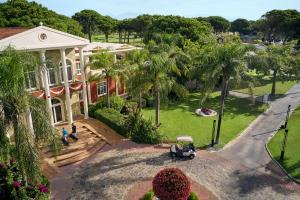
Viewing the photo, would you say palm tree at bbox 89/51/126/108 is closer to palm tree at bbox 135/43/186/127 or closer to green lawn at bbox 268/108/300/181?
palm tree at bbox 135/43/186/127

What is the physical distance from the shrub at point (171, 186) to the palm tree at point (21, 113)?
20.5 feet

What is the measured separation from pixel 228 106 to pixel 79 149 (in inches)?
836

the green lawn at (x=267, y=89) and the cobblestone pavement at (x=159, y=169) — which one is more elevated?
the green lawn at (x=267, y=89)

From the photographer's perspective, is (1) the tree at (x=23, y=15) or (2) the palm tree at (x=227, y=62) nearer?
(2) the palm tree at (x=227, y=62)

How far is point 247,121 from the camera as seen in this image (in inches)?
1257

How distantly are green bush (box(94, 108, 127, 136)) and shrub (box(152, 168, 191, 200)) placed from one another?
11.6 meters

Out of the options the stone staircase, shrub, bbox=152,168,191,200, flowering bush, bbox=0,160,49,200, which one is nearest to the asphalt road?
shrub, bbox=152,168,191,200

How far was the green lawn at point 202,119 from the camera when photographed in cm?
2827

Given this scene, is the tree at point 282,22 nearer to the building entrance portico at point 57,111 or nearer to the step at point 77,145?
the building entrance portico at point 57,111

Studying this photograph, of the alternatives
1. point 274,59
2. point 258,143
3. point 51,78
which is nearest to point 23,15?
point 51,78

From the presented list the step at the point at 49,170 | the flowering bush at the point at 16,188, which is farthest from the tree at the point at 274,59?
the flowering bush at the point at 16,188

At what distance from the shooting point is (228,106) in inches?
1459

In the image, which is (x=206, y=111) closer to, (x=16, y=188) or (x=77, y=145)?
(x=77, y=145)

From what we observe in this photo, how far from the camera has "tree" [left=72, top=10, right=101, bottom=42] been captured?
8306 centimetres
